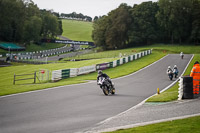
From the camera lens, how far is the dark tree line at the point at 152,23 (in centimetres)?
9056

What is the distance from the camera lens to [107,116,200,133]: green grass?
794 cm

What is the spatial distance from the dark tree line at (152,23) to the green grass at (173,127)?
82.6m

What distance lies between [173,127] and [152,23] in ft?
297

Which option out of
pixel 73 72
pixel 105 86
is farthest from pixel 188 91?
pixel 73 72

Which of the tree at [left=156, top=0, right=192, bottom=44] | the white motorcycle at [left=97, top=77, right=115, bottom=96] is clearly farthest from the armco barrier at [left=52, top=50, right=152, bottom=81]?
the tree at [left=156, top=0, right=192, bottom=44]

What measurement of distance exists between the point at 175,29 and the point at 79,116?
3391 inches

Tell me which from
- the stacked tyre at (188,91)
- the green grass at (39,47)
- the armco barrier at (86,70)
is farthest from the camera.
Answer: the green grass at (39,47)

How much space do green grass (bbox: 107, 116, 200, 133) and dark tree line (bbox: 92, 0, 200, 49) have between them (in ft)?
271

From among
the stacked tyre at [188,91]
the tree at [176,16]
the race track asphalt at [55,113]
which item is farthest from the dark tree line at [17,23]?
the stacked tyre at [188,91]

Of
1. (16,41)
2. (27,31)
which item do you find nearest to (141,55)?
(27,31)

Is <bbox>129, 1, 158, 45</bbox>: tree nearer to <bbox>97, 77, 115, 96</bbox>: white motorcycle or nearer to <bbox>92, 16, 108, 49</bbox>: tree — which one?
<bbox>92, 16, 108, 49</bbox>: tree

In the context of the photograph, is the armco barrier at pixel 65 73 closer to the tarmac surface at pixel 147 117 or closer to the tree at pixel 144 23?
the tarmac surface at pixel 147 117

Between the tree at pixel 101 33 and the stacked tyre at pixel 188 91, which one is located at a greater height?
the tree at pixel 101 33

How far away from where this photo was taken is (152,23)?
9556 cm
